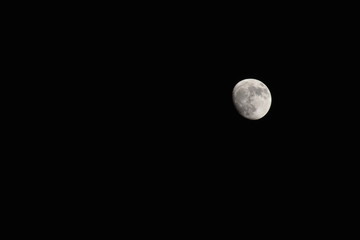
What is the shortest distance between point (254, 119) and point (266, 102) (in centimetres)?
28

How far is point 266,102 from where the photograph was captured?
357 cm

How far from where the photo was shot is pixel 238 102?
3.52 meters

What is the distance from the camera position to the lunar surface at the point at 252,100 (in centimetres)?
348

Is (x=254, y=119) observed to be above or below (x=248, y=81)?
below

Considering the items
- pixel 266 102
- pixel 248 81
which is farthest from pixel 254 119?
pixel 248 81

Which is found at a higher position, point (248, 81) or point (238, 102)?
point (248, 81)

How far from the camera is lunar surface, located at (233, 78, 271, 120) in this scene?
11.4ft

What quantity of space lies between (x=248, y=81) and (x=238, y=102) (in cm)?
37

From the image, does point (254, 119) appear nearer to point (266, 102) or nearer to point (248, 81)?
point (266, 102)

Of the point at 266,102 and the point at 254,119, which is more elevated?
the point at 266,102

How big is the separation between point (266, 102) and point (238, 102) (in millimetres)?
395

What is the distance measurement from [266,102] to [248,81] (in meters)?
0.38

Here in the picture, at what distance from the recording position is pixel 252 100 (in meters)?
3.48
